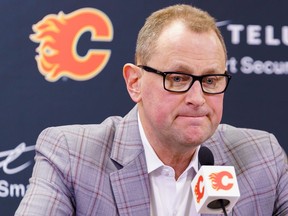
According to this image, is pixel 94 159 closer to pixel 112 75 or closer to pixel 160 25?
pixel 160 25

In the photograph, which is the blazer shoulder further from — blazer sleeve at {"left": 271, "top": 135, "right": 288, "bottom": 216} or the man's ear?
the man's ear

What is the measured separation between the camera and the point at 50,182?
1458 mm

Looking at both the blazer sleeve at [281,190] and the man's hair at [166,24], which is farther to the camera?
the blazer sleeve at [281,190]

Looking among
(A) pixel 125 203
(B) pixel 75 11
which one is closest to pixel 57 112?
(B) pixel 75 11

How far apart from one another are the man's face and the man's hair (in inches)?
0.6

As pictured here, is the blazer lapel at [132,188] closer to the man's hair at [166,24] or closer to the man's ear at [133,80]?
the man's ear at [133,80]

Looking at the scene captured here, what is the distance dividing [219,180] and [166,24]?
43cm

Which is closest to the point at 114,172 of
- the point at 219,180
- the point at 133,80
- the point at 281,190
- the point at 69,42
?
the point at 133,80

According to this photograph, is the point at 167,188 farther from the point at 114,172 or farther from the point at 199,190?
the point at 199,190

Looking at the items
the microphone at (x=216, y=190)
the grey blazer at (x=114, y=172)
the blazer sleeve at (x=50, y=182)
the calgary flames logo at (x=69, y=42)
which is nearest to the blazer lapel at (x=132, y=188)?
the grey blazer at (x=114, y=172)

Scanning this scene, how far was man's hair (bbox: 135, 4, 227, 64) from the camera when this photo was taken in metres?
1.41

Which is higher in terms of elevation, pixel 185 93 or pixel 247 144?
pixel 185 93

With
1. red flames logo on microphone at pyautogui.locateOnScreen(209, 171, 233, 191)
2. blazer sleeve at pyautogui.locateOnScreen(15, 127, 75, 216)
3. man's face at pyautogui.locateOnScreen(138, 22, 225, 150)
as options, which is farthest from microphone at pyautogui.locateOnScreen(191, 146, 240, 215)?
blazer sleeve at pyautogui.locateOnScreen(15, 127, 75, 216)

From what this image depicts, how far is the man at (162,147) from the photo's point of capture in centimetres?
137
